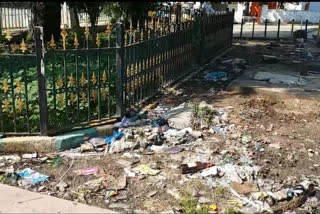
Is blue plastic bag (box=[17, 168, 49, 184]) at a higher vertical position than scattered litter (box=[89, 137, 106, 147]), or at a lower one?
lower

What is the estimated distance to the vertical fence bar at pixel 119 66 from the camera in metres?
4.83

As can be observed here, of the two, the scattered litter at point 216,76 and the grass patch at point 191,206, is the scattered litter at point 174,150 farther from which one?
the scattered litter at point 216,76

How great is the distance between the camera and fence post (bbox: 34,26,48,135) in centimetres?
415

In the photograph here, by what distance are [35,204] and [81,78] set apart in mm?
1848

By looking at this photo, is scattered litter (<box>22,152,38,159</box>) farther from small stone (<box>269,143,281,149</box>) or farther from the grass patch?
small stone (<box>269,143,281,149</box>)

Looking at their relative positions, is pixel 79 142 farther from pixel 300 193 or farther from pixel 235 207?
pixel 300 193

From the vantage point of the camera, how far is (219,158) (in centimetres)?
434

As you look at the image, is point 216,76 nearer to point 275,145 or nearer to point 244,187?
point 275,145

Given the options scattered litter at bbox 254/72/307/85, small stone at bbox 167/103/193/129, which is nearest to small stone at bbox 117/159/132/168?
small stone at bbox 167/103/193/129

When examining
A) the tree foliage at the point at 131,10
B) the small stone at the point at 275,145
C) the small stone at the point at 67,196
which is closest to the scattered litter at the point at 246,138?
the small stone at the point at 275,145

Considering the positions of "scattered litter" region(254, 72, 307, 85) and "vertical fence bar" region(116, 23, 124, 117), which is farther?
"scattered litter" region(254, 72, 307, 85)

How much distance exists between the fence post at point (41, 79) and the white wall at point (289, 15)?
26.4 metres

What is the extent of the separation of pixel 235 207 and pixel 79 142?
214cm

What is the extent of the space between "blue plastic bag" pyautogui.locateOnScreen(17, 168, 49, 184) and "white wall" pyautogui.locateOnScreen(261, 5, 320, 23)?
2694 cm
